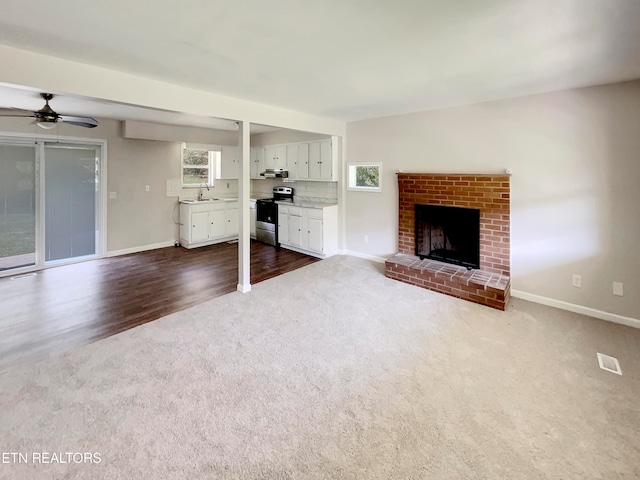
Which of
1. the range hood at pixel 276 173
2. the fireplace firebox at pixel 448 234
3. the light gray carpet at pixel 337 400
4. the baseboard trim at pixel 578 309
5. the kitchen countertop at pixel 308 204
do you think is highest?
the range hood at pixel 276 173

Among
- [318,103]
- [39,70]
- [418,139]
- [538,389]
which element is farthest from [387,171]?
[39,70]

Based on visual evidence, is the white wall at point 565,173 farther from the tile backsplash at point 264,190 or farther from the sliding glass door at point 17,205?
the sliding glass door at point 17,205

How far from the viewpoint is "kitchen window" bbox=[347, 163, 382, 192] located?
5316mm

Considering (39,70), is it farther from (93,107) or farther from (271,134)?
(271,134)

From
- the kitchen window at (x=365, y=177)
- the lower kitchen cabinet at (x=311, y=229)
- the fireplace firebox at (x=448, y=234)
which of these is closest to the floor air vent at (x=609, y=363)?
the fireplace firebox at (x=448, y=234)

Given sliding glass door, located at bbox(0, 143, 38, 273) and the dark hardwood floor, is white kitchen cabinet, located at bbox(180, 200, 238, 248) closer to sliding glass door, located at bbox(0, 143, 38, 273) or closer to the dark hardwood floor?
the dark hardwood floor

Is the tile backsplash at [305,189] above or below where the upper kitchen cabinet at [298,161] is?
below

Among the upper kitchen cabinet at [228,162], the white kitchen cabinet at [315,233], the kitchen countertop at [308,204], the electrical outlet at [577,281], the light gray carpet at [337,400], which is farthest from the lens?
the upper kitchen cabinet at [228,162]

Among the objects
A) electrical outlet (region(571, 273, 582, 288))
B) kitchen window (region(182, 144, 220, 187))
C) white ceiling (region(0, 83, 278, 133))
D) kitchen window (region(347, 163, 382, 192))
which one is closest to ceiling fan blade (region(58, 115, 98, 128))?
white ceiling (region(0, 83, 278, 133))

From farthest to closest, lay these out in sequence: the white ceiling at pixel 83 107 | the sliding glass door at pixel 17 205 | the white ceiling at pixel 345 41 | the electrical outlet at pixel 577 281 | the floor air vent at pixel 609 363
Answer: the sliding glass door at pixel 17 205 → the white ceiling at pixel 83 107 → the electrical outlet at pixel 577 281 → the floor air vent at pixel 609 363 → the white ceiling at pixel 345 41

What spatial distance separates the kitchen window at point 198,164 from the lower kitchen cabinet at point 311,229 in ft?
7.22

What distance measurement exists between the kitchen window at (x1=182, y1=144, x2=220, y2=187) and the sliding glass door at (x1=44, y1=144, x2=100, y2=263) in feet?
5.57

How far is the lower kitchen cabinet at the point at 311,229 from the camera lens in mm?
5703

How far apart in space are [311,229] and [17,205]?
4708mm
